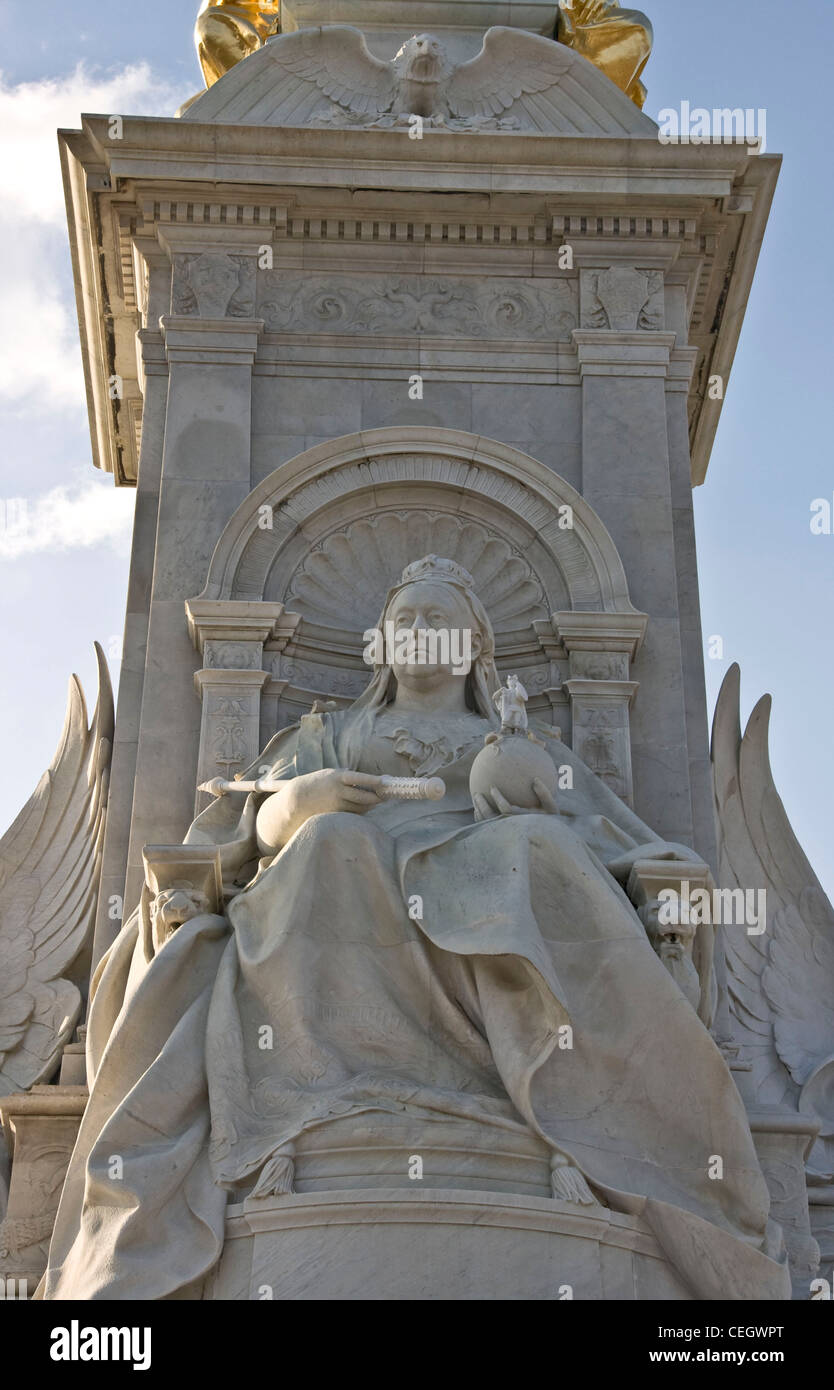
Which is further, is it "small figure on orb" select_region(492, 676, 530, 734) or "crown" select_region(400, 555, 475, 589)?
"crown" select_region(400, 555, 475, 589)

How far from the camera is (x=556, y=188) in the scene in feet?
53.2

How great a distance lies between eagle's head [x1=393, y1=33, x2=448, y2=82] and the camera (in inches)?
659

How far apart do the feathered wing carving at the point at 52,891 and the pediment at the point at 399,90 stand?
434 cm

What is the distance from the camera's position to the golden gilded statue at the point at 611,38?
17672 millimetres

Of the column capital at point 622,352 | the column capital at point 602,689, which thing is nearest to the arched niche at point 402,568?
the column capital at point 602,689

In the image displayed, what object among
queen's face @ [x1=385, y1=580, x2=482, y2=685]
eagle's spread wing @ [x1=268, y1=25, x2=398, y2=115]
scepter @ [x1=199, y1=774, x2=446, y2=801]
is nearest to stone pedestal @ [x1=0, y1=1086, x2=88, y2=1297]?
scepter @ [x1=199, y1=774, x2=446, y2=801]

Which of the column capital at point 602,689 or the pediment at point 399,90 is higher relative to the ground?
the pediment at point 399,90

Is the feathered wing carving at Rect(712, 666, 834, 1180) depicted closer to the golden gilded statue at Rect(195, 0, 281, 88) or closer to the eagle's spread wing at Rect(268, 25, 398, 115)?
the eagle's spread wing at Rect(268, 25, 398, 115)

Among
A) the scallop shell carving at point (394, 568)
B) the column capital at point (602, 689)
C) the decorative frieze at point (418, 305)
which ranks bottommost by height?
the column capital at point (602, 689)

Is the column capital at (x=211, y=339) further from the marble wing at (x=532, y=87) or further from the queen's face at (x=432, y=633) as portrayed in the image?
the queen's face at (x=432, y=633)

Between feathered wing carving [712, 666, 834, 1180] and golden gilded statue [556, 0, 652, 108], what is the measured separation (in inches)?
201

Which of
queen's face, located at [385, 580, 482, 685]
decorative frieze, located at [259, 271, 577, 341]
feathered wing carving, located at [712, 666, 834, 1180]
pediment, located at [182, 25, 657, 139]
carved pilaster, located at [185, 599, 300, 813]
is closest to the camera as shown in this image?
queen's face, located at [385, 580, 482, 685]

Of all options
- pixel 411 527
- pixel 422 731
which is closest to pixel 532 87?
pixel 411 527
